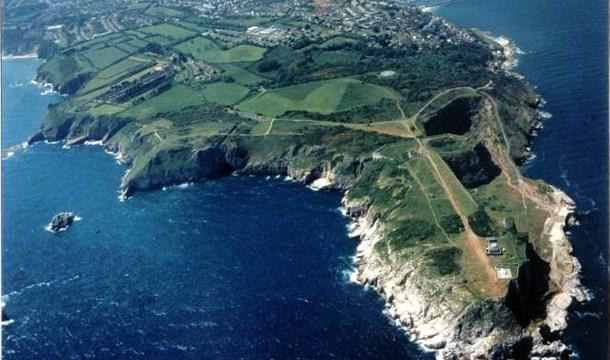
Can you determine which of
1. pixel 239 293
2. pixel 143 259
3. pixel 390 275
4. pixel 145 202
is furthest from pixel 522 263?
pixel 145 202

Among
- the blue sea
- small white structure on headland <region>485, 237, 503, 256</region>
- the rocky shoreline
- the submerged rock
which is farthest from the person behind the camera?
the submerged rock

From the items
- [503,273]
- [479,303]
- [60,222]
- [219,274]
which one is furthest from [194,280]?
[503,273]

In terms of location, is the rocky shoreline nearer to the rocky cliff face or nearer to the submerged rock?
the rocky cliff face

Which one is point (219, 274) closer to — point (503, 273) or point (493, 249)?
point (493, 249)

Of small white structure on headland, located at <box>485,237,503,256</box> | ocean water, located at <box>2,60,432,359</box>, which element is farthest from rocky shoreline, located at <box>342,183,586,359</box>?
small white structure on headland, located at <box>485,237,503,256</box>

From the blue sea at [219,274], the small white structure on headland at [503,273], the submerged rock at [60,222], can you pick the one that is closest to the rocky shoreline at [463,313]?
the blue sea at [219,274]

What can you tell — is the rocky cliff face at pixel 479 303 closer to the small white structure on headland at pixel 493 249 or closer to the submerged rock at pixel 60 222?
the small white structure on headland at pixel 493 249

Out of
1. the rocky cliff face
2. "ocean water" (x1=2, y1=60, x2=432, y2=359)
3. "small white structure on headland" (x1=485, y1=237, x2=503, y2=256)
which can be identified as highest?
"small white structure on headland" (x1=485, y1=237, x2=503, y2=256)
